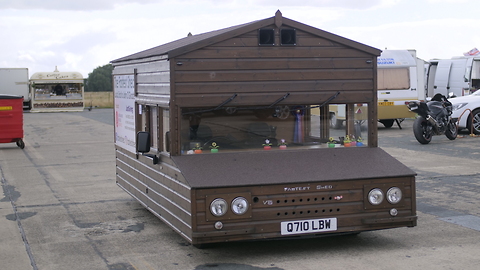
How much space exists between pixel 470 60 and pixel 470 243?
75.5 feet

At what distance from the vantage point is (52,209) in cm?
986

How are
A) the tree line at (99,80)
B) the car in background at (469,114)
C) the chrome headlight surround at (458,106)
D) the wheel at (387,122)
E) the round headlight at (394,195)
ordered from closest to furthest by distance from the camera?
the round headlight at (394,195) < the car in background at (469,114) < the chrome headlight surround at (458,106) < the wheel at (387,122) < the tree line at (99,80)

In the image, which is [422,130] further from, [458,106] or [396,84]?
[396,84]

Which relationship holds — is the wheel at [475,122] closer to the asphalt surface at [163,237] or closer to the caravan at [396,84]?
the caravan at [396,84]

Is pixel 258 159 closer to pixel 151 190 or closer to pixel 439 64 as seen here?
pixel 151 190

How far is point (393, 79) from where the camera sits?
22.5 meters

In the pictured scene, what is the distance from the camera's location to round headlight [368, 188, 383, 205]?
22.0ft

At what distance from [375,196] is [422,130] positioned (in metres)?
11.7

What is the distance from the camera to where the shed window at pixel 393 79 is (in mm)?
22453

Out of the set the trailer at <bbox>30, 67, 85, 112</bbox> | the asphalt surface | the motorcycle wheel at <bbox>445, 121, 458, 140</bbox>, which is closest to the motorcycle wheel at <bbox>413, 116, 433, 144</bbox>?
the motorcycle wheel at <bbox>445, 121, 458, 140</bbox>

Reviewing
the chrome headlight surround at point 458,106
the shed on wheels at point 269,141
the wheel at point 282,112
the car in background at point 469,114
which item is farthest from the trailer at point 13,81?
the wheel at point 282,112

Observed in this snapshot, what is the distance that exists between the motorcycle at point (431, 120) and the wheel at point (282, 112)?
1137cm

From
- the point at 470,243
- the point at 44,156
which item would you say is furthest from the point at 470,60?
the point at 470,243

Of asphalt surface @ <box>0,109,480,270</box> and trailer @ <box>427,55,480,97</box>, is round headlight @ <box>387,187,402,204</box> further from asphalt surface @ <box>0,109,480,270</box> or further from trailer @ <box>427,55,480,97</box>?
trailer @ <box>427,55,480,97</box>
